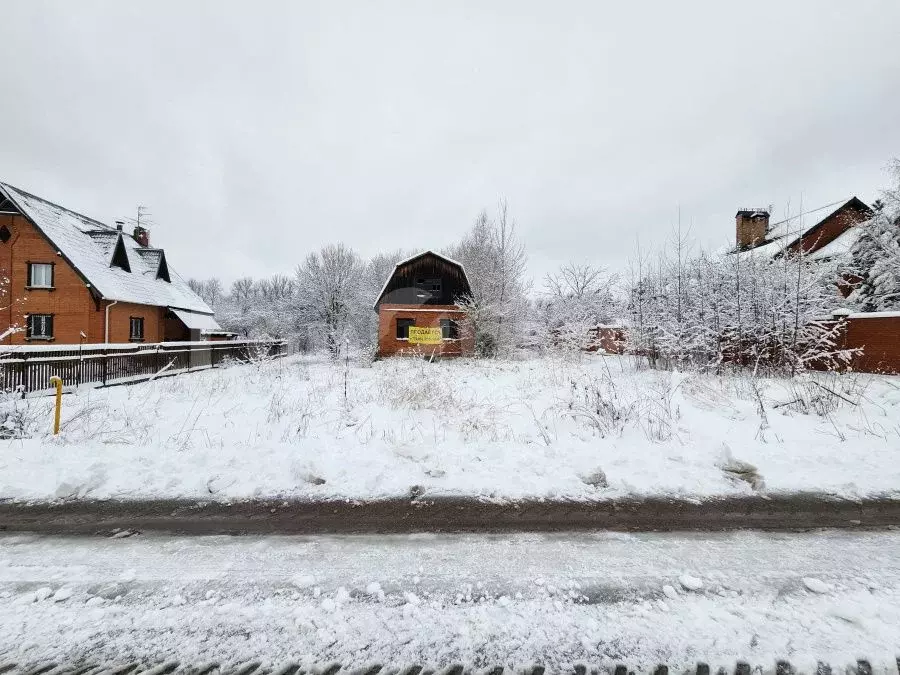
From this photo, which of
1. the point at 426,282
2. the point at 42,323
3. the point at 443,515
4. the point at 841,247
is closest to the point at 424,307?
the point at 426,282

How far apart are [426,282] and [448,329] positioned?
3.54 metres

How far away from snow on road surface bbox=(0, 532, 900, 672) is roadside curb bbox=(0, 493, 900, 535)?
196mm

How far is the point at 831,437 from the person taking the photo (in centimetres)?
523

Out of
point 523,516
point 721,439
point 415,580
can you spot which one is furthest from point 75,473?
point 721,439

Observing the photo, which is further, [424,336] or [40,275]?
[424,336]

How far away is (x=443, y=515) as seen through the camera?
3379mm

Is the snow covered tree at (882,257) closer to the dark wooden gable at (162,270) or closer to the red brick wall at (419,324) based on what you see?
the red brick wall at (419,324)

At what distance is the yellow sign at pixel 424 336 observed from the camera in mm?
22797

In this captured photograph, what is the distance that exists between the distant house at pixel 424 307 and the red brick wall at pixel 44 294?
14604mm

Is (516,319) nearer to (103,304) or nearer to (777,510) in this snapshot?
(777,510)

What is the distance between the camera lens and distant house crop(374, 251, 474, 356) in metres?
22.8

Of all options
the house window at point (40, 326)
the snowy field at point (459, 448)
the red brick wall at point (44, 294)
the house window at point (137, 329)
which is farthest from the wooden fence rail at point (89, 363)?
the house window at point (40, 326)

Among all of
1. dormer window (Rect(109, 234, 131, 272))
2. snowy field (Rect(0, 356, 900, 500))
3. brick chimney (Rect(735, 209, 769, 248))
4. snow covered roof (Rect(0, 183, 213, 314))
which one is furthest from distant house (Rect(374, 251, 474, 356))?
brick chimney (Rect(735, 209, 769, 248))

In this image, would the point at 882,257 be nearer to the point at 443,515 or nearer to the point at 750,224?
the point at 750,224
